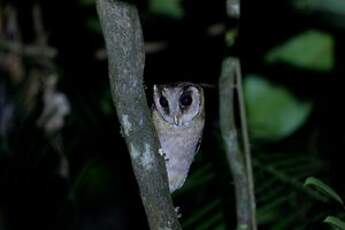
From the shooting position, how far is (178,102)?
2684 mm

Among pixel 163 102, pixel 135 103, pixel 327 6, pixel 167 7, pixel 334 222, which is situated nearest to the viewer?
pixel 334 222

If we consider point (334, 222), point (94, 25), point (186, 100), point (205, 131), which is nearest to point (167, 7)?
point (94, 25)

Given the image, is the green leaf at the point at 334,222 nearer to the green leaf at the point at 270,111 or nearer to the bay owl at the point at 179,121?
the bay owl at the point at 179,121

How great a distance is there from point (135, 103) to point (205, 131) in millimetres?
2012

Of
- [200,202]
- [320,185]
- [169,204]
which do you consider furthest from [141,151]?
[200,202]

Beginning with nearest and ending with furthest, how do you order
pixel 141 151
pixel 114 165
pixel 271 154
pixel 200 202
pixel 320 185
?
1. pixel 320 185
2. pixel 141 151
3. pixel 200 202
4. pixel 271 154
5. pixel 114 165

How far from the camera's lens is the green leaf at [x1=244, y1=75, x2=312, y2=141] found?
144 inches

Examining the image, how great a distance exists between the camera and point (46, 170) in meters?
3.87

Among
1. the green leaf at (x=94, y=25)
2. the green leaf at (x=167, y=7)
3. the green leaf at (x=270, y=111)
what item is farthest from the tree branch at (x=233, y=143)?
the green leaf at (x=94, y=25)

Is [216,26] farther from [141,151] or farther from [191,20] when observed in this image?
[141,151]

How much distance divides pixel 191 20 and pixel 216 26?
0.14m

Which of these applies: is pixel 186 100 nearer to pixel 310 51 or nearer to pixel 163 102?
pixel 163 102

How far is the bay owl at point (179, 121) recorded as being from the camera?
2.68 metres

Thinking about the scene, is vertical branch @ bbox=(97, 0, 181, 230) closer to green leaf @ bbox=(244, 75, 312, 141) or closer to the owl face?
the owl face
